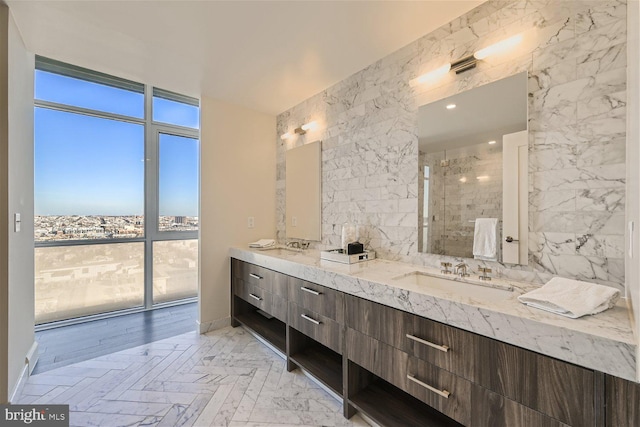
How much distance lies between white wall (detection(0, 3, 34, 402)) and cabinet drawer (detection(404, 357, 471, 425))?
95.0 inches

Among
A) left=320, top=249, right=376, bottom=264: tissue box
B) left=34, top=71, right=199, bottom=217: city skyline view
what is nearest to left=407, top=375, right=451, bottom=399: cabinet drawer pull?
left=320, top=249, right=376, bottom=264: tissue box

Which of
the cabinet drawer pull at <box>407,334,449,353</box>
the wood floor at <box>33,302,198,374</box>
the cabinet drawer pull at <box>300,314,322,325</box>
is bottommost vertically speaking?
the wood floor at <box>33,302,198,374</box>

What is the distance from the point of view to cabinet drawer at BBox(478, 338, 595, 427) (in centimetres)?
87

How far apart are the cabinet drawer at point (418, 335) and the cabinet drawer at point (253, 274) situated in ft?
3.33

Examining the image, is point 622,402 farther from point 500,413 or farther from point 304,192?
point 304,192

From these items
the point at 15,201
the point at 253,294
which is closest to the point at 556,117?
the point at 253,294

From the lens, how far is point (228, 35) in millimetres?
1951

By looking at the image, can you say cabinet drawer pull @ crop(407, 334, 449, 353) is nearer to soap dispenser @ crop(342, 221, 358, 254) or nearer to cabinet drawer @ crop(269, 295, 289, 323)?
soap dispenser @ crop(342, 221, 358, 254)

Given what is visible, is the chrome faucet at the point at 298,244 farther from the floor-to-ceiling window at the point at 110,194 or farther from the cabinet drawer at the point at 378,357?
the floor-to-ceiling window at the point at 110,194

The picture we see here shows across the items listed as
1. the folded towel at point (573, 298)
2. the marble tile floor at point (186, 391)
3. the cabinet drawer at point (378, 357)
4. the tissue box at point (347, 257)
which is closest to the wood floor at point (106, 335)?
the marble tile floor at point (186, 391)

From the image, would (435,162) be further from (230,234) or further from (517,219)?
(230,234)

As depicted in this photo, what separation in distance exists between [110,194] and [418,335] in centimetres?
388

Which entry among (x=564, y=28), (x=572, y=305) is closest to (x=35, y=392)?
(x=572, y=305)

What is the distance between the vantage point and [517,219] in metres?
1.49
